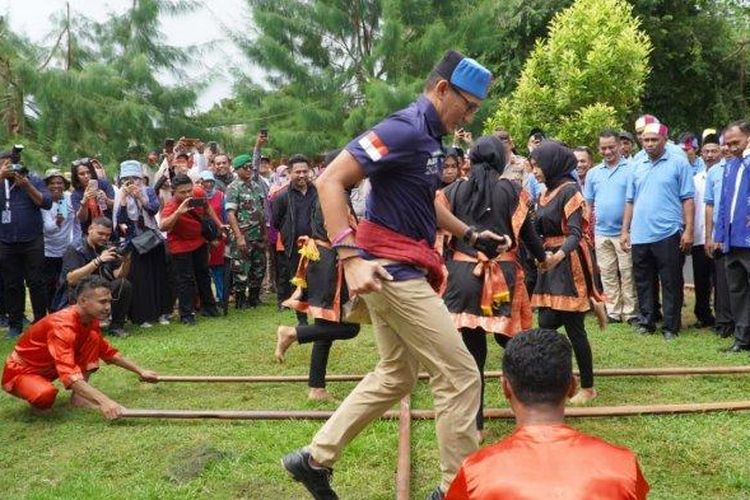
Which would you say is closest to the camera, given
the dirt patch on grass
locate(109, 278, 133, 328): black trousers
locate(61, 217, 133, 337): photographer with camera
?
the dirt patch on grass

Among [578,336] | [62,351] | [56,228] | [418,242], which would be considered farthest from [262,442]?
[56,228]

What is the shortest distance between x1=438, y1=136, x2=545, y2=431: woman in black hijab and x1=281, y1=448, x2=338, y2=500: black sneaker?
1.38m

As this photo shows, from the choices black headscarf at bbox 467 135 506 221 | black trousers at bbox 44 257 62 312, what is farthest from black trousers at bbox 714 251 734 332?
black trousers at bbox 44 257 62 312

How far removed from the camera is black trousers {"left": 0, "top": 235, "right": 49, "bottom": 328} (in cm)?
848

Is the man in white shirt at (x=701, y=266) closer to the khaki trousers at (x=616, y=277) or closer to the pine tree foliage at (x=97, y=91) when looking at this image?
the khaki trousers at (x=616, y=277)

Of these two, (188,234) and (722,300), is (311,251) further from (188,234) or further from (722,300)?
(722,300)

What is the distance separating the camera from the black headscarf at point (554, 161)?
5.48 m

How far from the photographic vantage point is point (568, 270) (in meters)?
5.53

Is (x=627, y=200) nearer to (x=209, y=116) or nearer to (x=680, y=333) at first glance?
(x=680, y=333)

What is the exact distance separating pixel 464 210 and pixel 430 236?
1265 millimetres

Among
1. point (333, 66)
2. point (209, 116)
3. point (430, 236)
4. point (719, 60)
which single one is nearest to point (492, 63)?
point (333, 66)

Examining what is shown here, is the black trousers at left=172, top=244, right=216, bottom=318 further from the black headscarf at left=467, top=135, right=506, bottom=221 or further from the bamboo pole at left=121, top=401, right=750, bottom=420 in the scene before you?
the black headscarf at left=467, top=135, right=506, bottom=221

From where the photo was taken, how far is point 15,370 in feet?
18.4

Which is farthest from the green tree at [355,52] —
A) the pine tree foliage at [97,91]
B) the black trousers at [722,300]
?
the black trousers at [722,300]
